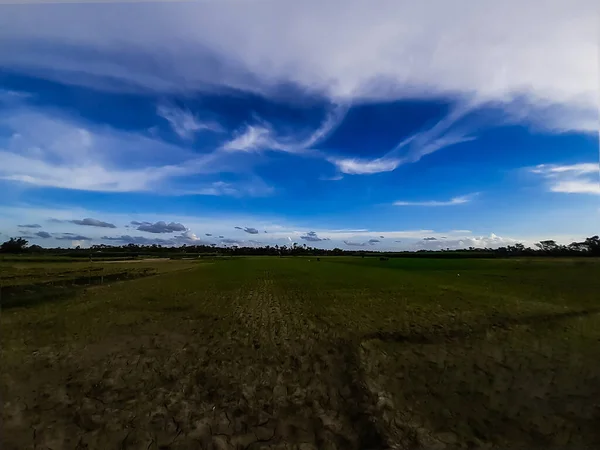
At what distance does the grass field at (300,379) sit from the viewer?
6.75 metres

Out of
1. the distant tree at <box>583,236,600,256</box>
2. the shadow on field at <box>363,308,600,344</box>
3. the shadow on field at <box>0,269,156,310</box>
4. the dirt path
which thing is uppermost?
the distant tree at <box>583,236,600,256</box>

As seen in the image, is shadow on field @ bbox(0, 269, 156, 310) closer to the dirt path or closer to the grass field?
the grass field

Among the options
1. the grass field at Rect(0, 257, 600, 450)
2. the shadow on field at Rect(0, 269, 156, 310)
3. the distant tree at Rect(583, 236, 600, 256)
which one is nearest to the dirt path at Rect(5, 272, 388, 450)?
the grass field at Rect(0, 257, 600, 450)

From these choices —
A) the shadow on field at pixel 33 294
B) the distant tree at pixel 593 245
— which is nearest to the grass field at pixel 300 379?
the shadow on field at pixel 33 294

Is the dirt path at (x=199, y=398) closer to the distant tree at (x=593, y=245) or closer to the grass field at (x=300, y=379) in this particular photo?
the grass field at (x=300, y=379)

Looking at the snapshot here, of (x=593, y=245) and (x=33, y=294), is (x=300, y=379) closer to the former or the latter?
(x=33, y=294)

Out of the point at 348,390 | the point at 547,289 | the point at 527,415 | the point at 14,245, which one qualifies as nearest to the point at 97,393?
the point at 348,390

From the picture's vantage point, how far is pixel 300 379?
952 cm

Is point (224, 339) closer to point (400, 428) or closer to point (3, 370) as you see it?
point (3, 370)

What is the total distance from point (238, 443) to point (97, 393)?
437 centimetres

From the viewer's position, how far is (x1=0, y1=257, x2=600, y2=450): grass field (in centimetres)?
675

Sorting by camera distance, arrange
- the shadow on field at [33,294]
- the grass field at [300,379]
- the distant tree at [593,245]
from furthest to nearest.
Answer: the distant tree at [593,245] → the shadow on field at [33,294] → the grass field at [300,379]

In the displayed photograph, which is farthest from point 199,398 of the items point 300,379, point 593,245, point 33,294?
point 593,245

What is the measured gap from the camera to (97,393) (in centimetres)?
855
